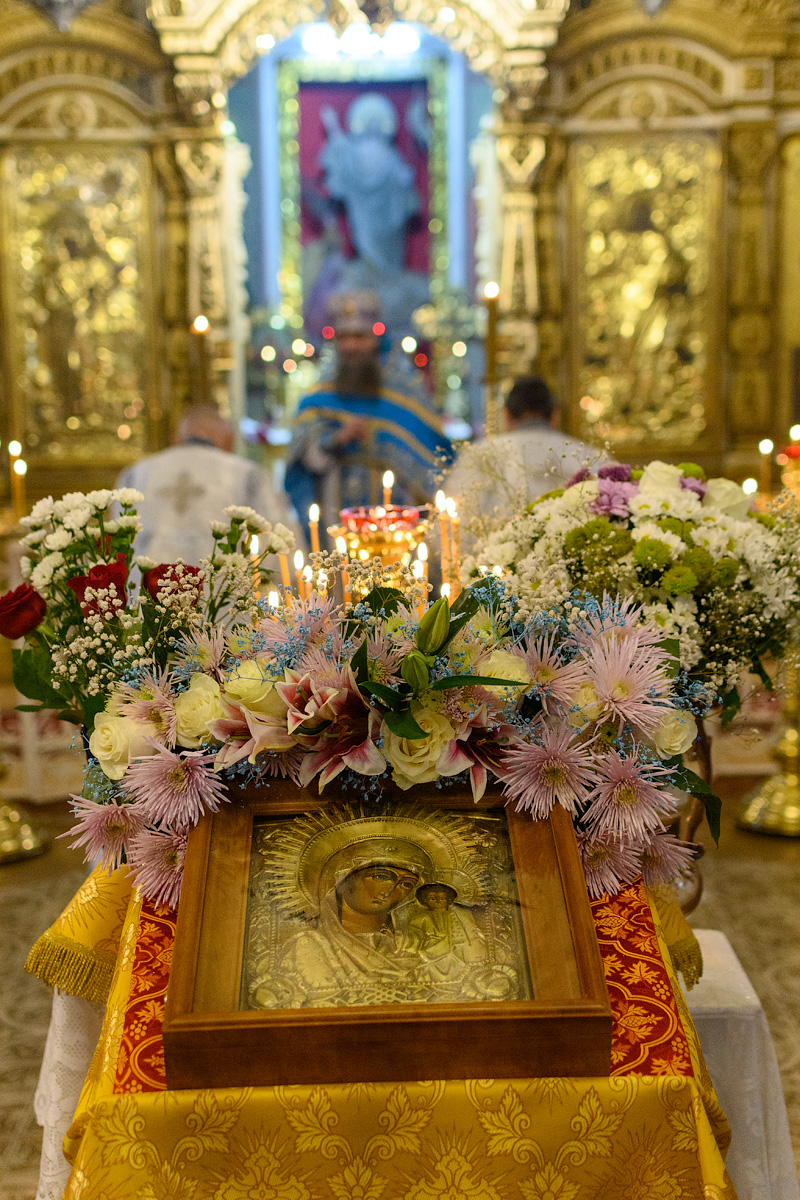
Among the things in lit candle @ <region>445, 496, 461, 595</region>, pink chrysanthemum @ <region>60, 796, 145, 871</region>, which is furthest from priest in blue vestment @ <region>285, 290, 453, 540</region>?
pink chrysanthemum @ <region>60, 796, 145, 871</region>

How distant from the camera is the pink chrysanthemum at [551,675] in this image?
1.38 metres

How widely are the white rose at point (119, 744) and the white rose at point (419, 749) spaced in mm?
282

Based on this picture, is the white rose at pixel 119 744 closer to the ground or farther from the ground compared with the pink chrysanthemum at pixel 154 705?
closer to the ground

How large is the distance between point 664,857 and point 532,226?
622 cm

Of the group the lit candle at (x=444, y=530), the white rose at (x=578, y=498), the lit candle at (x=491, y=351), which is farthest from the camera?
the lit candle at (x=491, y=351)

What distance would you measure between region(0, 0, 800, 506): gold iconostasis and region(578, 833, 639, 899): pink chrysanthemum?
19.3 ft

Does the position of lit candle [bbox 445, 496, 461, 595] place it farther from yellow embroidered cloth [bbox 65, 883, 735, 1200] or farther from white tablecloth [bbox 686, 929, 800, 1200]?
yellow embroidered cloth [bbox 65, 883, 735, 1200]

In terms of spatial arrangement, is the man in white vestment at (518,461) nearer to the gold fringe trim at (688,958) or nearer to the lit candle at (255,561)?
the lit candle at (255,561)

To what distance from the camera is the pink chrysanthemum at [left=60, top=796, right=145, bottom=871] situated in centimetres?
140

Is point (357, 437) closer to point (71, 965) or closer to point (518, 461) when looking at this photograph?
point (518, 461)

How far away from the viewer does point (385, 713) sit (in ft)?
4.31

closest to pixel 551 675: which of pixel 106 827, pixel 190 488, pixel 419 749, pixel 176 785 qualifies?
pixel 419 749

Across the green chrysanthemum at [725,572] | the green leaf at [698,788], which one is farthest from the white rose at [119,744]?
the green chrysanthemum at [725,572]

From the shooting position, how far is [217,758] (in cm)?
131
